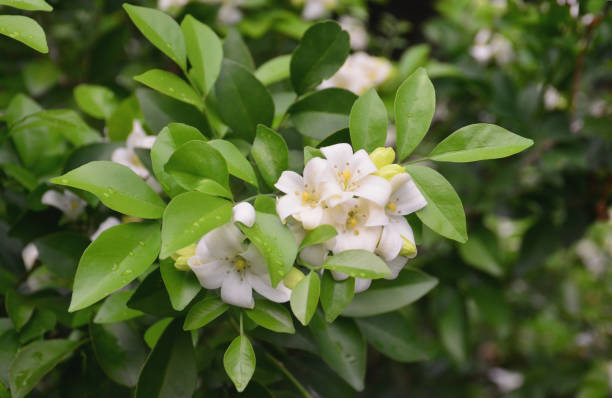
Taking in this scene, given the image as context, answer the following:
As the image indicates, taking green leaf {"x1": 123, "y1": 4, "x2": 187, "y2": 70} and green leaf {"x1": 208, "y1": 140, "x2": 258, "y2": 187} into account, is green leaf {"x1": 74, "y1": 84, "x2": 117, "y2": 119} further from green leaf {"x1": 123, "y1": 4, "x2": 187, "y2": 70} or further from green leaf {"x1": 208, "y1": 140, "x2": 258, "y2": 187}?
green leaf {"x1": 208, "y1": 140, "x2": 258, "y2": 187}

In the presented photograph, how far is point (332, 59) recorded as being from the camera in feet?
2.30

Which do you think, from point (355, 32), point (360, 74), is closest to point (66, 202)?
point (360, 74)

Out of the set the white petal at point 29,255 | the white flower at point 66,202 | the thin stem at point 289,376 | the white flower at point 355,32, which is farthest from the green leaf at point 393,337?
the white flower at point 355,32

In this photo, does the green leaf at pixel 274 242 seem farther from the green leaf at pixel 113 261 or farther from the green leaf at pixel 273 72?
the green leaf at pixel 273 72

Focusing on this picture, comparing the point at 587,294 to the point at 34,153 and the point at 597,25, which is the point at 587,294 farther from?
the point at 34,153

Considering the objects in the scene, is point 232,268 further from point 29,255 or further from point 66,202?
point 29,255

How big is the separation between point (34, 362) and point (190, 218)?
323 millimetres

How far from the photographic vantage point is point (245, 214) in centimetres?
49

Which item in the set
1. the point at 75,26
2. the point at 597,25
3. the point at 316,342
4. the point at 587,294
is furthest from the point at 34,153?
the point at 587,294

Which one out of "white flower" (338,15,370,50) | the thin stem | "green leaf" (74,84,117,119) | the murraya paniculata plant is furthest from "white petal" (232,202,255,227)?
"white flower" (338,15,370,50)

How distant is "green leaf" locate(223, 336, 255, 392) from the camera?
0.51 meters

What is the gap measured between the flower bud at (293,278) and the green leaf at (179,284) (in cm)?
10

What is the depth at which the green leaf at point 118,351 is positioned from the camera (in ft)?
2.13

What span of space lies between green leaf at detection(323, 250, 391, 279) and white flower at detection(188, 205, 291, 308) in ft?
0.23
